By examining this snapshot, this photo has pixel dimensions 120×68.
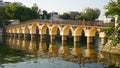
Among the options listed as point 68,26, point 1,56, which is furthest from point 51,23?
point 1,56

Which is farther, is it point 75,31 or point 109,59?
point 75,31

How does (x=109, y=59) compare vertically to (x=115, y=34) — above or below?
below

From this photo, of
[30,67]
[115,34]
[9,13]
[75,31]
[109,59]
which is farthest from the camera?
[9,13]

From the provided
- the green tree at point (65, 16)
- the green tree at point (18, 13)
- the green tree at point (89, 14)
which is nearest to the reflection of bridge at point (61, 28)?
the green tree at point (18, 13)

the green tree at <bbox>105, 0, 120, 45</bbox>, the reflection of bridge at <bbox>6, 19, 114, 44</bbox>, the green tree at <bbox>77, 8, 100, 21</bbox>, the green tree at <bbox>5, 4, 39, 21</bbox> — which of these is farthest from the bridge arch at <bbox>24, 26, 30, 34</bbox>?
the green tree at <bbox>105, 0, 120, 45</bbox>

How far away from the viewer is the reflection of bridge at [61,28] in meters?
60.2

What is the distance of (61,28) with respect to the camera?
68938mm

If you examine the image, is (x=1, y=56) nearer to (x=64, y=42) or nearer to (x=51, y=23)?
(x=64, y=42)

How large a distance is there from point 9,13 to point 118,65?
240 feet

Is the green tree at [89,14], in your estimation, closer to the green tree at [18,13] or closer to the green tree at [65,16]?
the green tree at [65,16]

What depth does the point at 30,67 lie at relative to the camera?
36.3 m

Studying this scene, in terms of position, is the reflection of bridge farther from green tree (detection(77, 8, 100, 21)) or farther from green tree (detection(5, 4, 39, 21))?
green tree (detection(77, 8, 100, 21))

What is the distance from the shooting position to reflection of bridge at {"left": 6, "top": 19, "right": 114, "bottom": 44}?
197 ft

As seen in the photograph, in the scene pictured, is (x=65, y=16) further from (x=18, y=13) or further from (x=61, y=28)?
(x=61, y=28)
